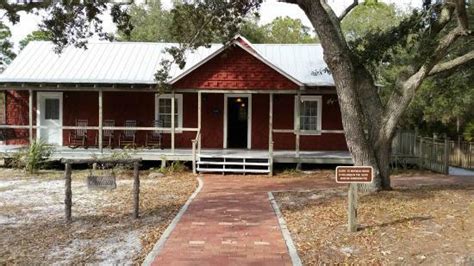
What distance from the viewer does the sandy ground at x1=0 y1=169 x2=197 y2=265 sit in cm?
791

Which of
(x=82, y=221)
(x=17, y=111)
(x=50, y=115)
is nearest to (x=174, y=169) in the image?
(x=50, y=115)

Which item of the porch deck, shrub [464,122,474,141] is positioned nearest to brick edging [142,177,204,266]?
the porch deck

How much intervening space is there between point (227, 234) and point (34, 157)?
11.2m

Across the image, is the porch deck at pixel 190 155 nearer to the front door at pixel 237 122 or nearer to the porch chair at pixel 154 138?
the porch chair at pixel 154 138

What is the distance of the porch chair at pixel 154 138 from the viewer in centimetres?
2062

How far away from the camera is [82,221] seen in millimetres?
10203

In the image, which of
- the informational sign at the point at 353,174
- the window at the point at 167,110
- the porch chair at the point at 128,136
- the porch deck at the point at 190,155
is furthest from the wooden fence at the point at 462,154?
the informational sign at the point at 353,174

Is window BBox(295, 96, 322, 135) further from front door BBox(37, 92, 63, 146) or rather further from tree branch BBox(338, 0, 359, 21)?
front door BBox(37, 92, 63, 146)

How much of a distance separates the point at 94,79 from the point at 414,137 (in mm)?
12184

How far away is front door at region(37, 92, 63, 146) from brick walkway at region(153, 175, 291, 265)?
32.6 feet

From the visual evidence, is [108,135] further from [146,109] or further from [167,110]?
[167,110]

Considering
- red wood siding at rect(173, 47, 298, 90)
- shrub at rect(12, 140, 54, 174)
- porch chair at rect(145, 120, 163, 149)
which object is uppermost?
red wood siding at rect(173, 47, 298, 90)

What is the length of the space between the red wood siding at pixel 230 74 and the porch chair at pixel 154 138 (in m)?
2.46

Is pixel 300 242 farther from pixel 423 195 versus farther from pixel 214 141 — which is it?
pixel 214 141
